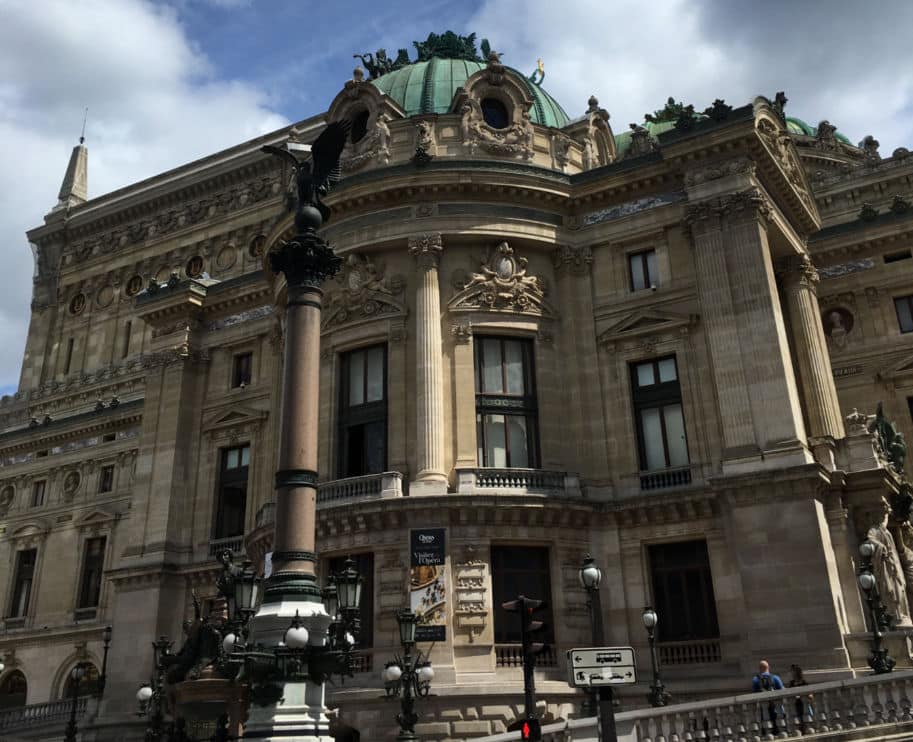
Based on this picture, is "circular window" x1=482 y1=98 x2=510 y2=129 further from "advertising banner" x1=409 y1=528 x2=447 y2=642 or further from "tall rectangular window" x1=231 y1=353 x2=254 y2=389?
"advertising banner" x1=409 y1=528 x2=447 y2=642

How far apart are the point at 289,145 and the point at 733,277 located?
16840 millimetres

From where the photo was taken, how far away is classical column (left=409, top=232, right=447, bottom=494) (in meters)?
29.5

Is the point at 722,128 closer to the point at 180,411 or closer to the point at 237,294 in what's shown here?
the point at 237,294

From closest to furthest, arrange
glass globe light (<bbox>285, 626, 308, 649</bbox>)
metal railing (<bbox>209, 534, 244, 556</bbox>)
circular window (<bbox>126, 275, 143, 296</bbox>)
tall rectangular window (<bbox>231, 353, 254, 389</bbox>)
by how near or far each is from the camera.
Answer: glass globe light (<bbox>285, 626, 308, 649</bbox>) < metal railing (<bbox>209, 534, 244, 556</bbox>) < tall rectangular window (<bbox>231, 353, 254, 389</bbox>) < circular window (<bbox>126, 275, 143, 296</bbox>)

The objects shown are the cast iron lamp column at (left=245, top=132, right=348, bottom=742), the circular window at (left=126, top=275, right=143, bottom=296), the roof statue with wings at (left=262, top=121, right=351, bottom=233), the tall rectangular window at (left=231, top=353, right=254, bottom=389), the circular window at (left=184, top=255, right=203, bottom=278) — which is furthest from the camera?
the circular window at (left=126, top=275, right=143, bottom=296)

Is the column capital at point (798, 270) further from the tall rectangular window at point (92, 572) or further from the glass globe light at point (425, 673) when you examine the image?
the tall rectangular window at point (92, 572)

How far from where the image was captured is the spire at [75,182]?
67562mm

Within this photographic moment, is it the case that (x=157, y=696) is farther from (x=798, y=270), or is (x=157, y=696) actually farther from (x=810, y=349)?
(x=798, y=270)

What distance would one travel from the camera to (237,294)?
41.7m

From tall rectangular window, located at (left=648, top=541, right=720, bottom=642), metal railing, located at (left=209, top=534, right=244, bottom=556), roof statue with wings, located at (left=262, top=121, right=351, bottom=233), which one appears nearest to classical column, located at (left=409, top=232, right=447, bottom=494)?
tall rectangular window, located at (left=648, top=541, right=720, bottom=642)

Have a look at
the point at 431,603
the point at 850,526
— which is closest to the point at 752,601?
the point at 850,526

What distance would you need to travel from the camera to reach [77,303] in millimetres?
63219

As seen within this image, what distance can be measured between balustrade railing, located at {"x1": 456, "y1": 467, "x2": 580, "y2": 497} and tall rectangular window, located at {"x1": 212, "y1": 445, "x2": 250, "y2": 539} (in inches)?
510

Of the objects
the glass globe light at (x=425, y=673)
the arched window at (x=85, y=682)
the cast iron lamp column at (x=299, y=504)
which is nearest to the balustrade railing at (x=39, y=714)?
the arched window at (x=85, y=682)
